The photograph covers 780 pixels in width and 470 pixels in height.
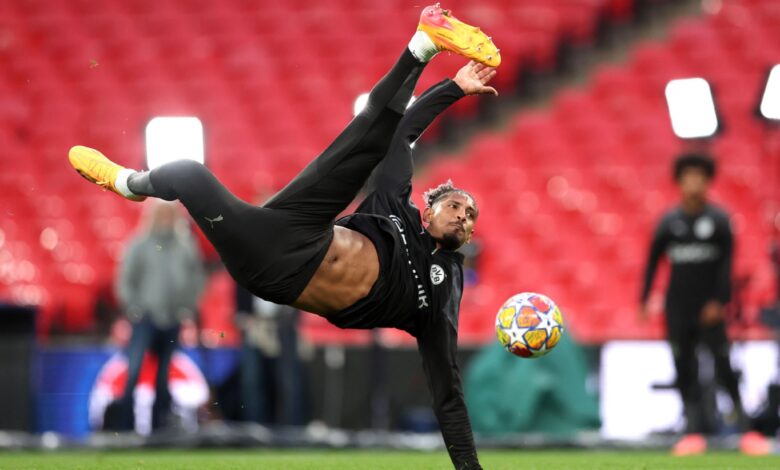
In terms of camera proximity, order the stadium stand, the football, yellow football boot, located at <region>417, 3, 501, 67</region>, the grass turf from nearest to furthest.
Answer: yellow football boot, located at <region>417, 3, 501, 67</region> → the football → the grass turf → the stadium stand

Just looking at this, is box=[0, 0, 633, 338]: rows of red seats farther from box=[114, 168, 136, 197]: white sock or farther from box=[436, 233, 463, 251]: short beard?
box=[436, 233, 463, 251]: short beard

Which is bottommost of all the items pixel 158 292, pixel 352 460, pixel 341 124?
pixel 352 460

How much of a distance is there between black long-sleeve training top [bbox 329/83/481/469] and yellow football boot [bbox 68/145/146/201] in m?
1.21

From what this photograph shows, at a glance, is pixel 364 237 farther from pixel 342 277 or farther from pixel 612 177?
pixel 612 177

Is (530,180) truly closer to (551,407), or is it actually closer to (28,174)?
(551,407)

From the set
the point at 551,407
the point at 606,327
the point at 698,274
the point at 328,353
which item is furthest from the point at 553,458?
the point at 606,327

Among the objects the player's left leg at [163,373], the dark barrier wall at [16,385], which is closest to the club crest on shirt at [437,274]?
the player's left leg at [163,373]

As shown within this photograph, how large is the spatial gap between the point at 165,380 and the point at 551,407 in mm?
3003

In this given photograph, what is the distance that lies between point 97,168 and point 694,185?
4.89m

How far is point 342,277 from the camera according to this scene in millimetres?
5711

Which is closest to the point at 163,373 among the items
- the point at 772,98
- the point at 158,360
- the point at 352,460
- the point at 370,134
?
the point at 158,360

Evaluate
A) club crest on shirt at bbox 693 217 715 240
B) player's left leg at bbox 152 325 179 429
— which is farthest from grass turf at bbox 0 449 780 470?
club crest on shirt at bbox 693 217 715 240

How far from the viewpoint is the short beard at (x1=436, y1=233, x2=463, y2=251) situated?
5906 millimetres

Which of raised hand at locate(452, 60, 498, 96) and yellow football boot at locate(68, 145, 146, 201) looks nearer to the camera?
raised hand at locate(452, 60, 498, 96)
